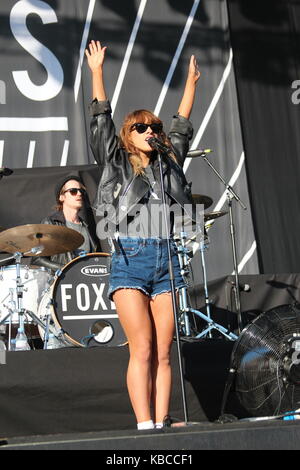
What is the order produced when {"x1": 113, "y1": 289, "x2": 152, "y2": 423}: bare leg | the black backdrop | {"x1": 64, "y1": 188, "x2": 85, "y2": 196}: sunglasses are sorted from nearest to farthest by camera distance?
{"x1": 113, "y1": 289, "x2": 152, "y2": 423}: bare leg < {"x1": 64, "y1": 188, "x2": 85, "y2": 196}: sunglasses < the black backdrop

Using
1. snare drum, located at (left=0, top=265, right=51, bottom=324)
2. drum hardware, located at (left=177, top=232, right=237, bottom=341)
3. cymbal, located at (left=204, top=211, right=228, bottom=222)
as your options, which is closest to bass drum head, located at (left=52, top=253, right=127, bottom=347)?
snare drum, located at (left=0, top=265, right=51, bottom=324)

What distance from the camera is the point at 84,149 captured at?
24.8ft

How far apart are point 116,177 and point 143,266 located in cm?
48

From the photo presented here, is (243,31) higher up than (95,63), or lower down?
higher up

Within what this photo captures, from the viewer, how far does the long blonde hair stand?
3.80 metres

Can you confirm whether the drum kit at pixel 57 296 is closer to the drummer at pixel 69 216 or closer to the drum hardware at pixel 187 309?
the drum hardware at pixel 187 309

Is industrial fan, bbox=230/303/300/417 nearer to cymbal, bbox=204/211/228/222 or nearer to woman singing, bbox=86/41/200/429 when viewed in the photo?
woman singing, bbox=86/41/200/429

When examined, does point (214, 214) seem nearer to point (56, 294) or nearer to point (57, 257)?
point (57, 257)

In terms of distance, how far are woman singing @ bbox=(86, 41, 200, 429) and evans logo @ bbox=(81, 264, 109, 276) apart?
78.6 inches

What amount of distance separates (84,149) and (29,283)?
211 cm

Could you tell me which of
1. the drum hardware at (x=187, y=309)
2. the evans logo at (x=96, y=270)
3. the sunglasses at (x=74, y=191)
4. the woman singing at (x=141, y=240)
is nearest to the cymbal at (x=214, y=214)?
the drum hardware at (x=187, y=309)

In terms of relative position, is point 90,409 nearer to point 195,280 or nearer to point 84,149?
point 195,280

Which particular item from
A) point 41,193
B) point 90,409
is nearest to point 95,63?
point 90,409

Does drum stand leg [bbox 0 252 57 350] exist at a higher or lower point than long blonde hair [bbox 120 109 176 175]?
lower
